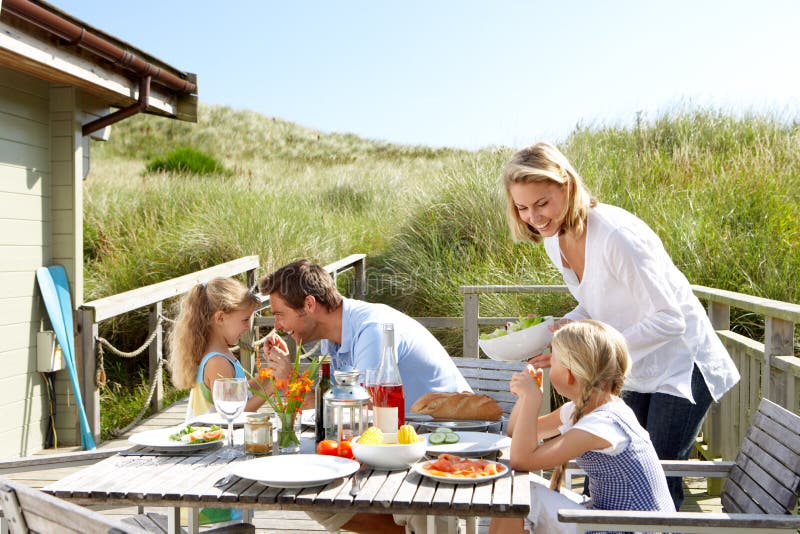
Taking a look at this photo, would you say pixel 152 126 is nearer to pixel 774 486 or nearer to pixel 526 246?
pixel 526 246

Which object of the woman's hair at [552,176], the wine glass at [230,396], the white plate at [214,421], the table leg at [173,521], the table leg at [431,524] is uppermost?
the woman's hair at [552,176]

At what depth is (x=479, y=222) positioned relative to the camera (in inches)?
361

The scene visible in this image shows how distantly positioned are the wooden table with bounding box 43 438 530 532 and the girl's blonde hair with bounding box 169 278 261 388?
133 cm

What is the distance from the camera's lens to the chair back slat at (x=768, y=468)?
2168mm

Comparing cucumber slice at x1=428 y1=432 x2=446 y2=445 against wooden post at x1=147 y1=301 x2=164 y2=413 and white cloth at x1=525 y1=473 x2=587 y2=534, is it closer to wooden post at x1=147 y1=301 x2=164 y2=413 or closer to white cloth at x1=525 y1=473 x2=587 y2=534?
white cloth at x1=525 y1=473 x2=587 y2=534

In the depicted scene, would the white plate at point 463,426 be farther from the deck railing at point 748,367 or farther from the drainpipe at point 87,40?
the drainpipe at point 87,40

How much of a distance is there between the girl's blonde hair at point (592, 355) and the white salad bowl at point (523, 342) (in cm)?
39

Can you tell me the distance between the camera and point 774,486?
222cm

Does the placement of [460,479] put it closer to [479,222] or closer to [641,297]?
[641,297]

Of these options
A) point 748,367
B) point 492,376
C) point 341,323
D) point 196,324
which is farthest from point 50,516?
point 748,367

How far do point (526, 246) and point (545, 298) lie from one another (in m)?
1.20

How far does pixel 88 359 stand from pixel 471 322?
2.83m

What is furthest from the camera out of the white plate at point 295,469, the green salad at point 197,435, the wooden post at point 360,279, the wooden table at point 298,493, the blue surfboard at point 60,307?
the wooden post at point 360,279

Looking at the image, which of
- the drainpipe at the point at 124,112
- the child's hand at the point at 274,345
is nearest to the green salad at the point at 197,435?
the child's hand at the point at 274,345
